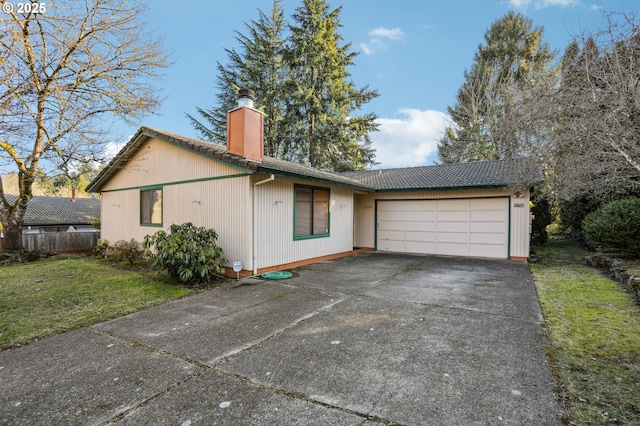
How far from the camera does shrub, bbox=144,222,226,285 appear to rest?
6352 mm

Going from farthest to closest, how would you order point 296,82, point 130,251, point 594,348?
point 296,82
point 130,251
point 594,348

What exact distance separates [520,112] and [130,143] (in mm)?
10413

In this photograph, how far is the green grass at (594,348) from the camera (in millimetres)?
2335

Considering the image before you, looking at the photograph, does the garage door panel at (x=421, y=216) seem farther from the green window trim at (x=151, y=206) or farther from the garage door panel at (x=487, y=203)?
the green window trim at (x=151, y=206)

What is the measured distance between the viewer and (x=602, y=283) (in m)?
6.32

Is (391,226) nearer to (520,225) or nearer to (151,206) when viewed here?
(520,225)

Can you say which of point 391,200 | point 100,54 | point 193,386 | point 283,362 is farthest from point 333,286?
point 100,54

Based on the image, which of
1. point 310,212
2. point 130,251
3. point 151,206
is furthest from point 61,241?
point 310,212

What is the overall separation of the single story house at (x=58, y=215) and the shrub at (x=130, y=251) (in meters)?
9.16

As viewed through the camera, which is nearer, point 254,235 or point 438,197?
point 254,235

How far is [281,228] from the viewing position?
26.3 ft

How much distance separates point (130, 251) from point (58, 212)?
48.2ft

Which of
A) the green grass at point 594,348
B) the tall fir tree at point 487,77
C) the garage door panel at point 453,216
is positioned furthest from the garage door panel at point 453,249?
the tall fir tree at point 487,77

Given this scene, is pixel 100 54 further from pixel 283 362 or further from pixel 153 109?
pixel 283 362
